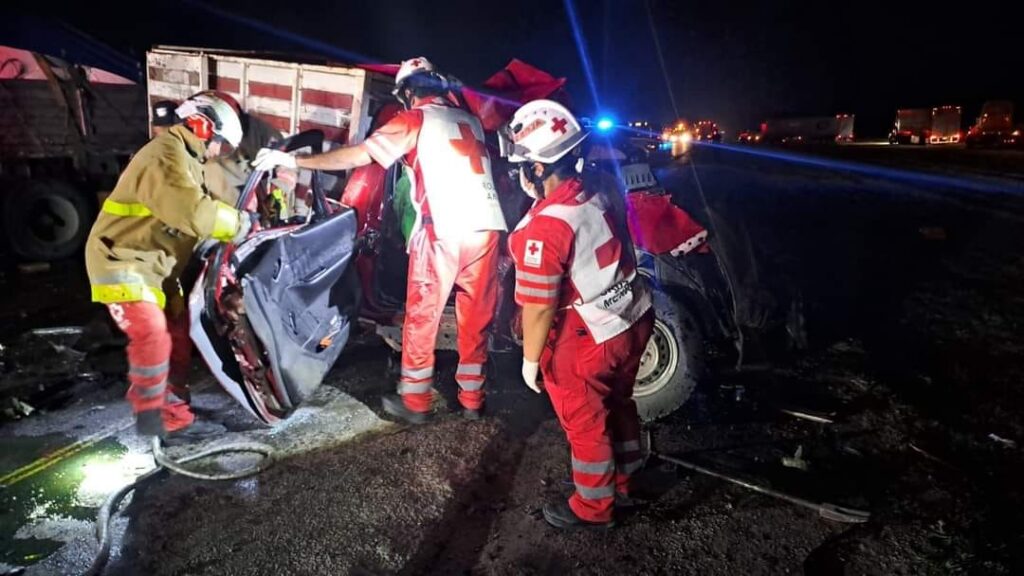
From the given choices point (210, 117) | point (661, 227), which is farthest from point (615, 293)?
point (210, 117)

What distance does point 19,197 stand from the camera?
7641mm

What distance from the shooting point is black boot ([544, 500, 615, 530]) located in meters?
3.03

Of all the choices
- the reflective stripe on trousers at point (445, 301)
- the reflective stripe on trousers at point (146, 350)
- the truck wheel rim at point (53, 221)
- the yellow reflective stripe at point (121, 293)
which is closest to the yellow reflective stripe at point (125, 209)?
the yellow reflective stripe at point (121, 293)

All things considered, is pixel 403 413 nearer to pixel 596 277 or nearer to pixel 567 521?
pixel 567 521

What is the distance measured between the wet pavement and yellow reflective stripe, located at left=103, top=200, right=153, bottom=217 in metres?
1.36

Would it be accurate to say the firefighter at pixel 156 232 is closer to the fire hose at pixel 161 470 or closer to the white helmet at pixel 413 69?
the fire hose at pixel 161 470

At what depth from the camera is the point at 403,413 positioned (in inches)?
161

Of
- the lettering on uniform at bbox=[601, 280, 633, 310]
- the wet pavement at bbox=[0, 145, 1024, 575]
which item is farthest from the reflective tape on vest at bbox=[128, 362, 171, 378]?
the lettering on uniform at bbox=[601, 280, 633, 310]

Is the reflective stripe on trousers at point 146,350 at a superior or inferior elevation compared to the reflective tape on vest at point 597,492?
superior

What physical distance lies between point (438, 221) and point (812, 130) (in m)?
41.7

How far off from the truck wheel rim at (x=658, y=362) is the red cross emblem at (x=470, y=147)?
1475 mm

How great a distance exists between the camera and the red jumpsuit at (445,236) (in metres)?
3.84

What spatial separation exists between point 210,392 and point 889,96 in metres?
62.8

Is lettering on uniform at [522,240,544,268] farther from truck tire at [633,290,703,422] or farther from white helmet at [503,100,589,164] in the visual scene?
truck tire at [633,290,703,422]
